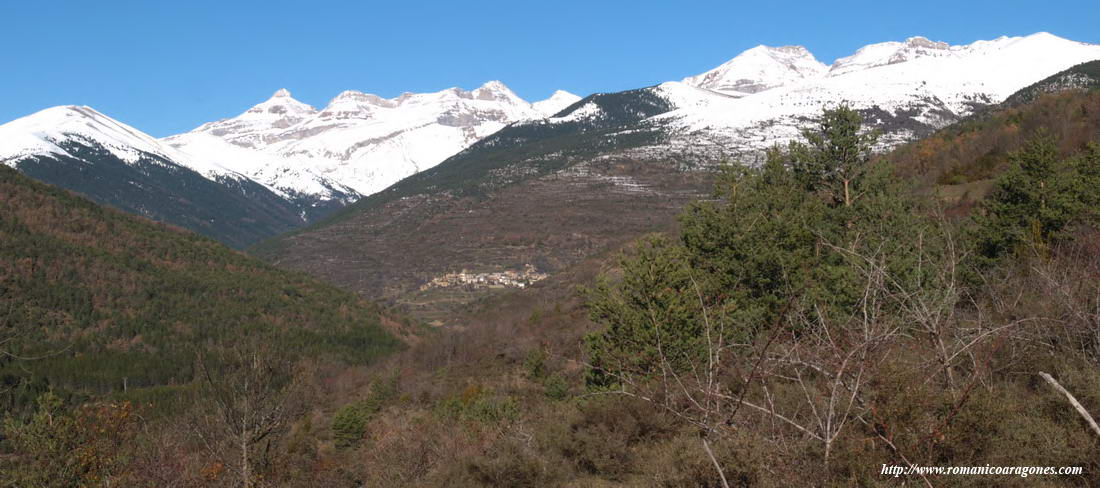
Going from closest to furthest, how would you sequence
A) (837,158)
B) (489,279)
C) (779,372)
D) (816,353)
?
(816,353) → (779,372) → (837,158) → (489,279)

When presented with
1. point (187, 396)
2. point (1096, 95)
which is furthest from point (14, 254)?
point (1096, 95)

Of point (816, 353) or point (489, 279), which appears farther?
point (489, 279)

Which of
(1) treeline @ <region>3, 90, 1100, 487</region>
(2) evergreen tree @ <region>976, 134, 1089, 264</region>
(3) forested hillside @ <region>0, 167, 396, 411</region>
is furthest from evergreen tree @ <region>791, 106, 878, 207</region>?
(3) forested hillside @ <region>0, 167, 396, 411</region>

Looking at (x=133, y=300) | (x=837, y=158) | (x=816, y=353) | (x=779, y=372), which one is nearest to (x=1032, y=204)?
(x=837, y=158)

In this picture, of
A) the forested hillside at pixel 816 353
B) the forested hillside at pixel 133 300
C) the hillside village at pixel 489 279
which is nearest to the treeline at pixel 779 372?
the forested hillside at pixel 816 353

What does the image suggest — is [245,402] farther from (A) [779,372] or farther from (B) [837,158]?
(B) [837,158]

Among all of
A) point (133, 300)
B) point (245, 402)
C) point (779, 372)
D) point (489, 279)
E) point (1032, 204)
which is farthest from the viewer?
point (489, 279)

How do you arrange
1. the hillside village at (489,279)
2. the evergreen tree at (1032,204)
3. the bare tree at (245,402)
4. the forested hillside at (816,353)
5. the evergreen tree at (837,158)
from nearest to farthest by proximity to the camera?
the forested hillside at (816,353) → the bare tree at (245,402) → the evergreen tree at (1032,204) → the evergreen tree at (837,158) → the hillside village at (489,279)

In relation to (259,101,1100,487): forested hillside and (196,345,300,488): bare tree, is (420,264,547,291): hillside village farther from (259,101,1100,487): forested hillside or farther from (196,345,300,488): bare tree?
(196,345,300,488): bare tree

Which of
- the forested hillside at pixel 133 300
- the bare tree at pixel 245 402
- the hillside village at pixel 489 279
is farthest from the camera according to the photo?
the hillside village at pixel 489 279

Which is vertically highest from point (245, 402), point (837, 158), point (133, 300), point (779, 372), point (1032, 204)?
point (837, 158)

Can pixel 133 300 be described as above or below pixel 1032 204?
below

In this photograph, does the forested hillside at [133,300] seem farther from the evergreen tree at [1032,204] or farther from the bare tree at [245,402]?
the evergreen tree at [1032,204]

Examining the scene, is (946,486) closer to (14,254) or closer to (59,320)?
(59,320)
